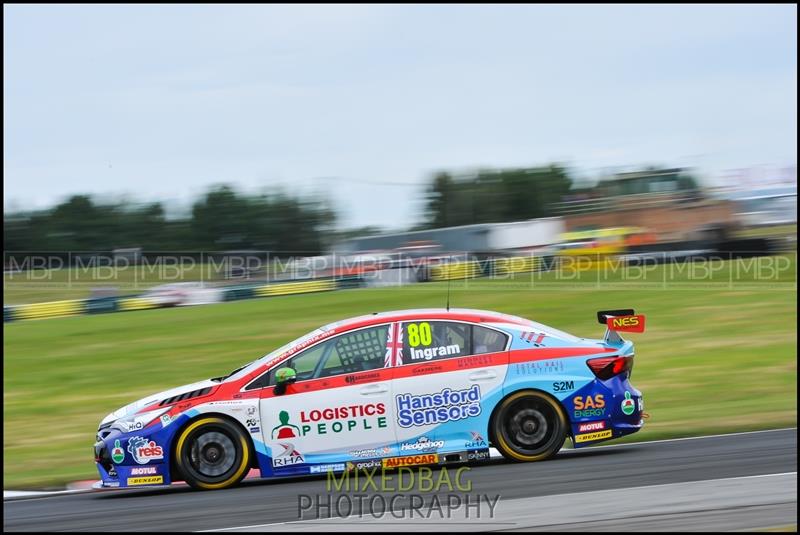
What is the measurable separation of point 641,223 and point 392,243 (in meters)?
7.69

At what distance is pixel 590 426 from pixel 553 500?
153 cm

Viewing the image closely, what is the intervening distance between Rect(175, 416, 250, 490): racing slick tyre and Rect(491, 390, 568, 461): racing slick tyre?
2.03 m

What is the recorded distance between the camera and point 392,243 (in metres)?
28.5

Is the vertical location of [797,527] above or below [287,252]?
below

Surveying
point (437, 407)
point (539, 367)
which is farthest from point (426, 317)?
point (539, 367)

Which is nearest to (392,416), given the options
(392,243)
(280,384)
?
(280,384)

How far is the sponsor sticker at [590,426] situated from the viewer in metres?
7.77

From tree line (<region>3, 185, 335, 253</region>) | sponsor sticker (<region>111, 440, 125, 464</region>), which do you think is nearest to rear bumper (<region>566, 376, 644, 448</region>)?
sponsor sticker (<region>111, 440, 125, 464</region>)

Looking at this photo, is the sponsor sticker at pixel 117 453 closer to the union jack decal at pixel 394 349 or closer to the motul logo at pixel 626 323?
the union jack decal at pixel 394 349

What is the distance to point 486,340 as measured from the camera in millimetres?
7883

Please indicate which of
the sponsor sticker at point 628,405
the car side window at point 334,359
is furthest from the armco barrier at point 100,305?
the sponsor sticker at point 628,405

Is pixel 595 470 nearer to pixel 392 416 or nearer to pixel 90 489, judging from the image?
pixel 392 416

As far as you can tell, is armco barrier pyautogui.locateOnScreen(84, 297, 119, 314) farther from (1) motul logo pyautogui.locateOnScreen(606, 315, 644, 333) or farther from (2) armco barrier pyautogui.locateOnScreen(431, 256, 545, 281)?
(1) motul logo pyautogui.locateOnScreen(606, 315, 644, 333)

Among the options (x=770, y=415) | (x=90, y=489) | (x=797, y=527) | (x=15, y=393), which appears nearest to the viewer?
(x=797, y=527)
